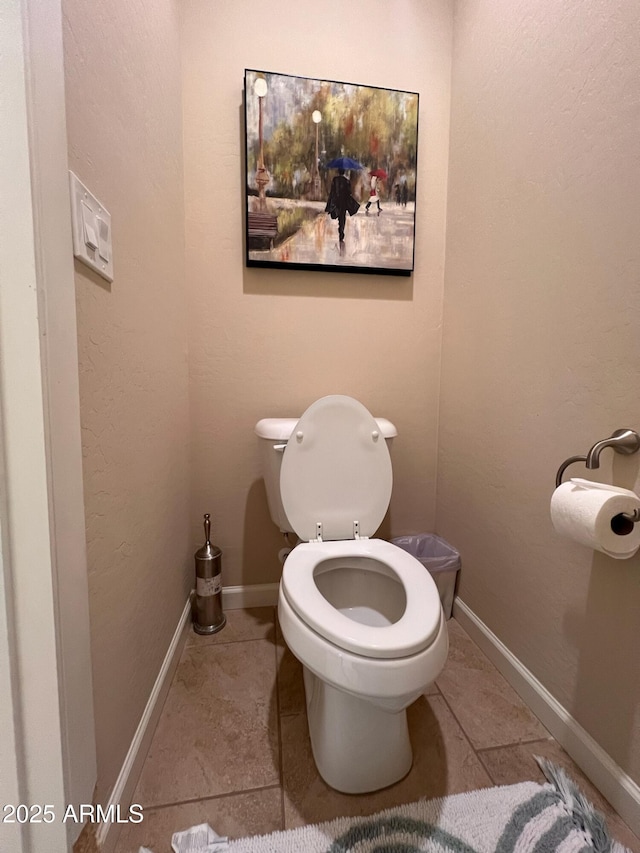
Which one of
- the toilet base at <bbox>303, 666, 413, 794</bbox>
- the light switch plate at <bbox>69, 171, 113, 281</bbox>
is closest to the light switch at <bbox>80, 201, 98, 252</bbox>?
the light switch plate at <bbox>69, 171, 113, 281</bbox>

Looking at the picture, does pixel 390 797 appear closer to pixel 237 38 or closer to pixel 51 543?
pixel 51 543

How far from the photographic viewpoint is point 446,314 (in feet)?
4.75

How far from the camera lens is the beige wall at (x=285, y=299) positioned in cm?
127

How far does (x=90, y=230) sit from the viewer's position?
0.63m

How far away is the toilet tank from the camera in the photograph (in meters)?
1.19

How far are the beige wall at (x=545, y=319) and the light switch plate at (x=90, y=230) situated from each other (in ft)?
3.34

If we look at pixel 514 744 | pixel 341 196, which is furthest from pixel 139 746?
pixel 341 196

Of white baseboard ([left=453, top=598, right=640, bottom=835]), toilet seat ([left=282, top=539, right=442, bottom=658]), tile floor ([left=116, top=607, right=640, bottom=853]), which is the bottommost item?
tile floor ([left=116, top=607, right=640, bottom=853])

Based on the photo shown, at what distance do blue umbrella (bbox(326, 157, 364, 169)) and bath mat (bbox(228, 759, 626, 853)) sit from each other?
70.7 inches

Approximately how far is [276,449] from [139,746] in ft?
2.58

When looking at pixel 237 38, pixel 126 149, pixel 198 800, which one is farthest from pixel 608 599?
pixel 237 38

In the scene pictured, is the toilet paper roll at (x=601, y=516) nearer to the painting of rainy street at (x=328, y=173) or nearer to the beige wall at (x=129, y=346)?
the beige wall at (x=129, y=346)

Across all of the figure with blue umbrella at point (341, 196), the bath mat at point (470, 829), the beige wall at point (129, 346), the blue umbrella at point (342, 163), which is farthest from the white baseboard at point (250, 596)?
the blue umbrella at point (342, 163)

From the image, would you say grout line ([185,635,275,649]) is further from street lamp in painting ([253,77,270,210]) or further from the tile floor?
street lamp in painting ([253,77,270,210])
